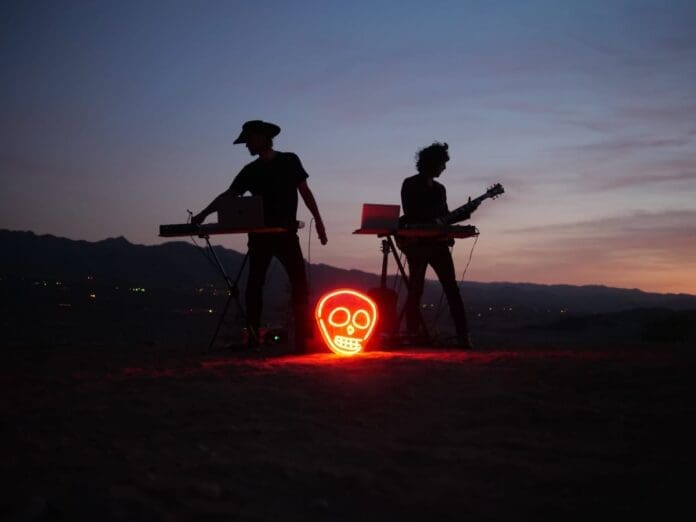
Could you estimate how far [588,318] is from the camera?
23609 millimetres

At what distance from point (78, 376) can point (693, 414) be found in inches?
177

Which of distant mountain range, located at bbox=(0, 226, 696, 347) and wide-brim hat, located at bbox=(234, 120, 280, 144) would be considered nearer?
wide-brim hat, located at bbox=(234, 120, 280, 144)

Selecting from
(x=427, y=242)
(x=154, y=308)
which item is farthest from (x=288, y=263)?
(x=154, y=308)

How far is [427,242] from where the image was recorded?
311 inches

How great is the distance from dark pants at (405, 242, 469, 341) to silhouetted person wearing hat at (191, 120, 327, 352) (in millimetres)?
1359

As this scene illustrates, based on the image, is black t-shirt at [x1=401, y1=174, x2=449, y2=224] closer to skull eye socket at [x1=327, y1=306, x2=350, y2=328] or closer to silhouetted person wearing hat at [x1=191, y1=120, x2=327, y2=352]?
silhouetted person wearing hat at [x1=191, y1=120, x2=327, y2=352]

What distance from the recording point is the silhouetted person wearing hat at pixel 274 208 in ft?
23.4

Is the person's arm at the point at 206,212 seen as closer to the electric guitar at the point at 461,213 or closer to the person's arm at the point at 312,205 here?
the person's arm at the point at 312,205

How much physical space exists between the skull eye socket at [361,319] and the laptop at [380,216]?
0.99 m

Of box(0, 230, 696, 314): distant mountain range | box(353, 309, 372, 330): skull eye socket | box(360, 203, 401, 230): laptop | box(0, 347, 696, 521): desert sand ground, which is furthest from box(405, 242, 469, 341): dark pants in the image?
box(0, 230, 696, 314): distant mountain range

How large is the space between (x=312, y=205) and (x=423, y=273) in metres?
1.70

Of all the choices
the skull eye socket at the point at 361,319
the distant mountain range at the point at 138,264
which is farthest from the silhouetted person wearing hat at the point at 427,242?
the distant mountain range at the point at 138,264

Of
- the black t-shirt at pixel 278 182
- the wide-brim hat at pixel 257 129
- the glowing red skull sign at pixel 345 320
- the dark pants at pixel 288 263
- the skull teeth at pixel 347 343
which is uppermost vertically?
the wide-brim hat at pixel 257 129

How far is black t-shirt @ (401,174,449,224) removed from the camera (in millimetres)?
8000
